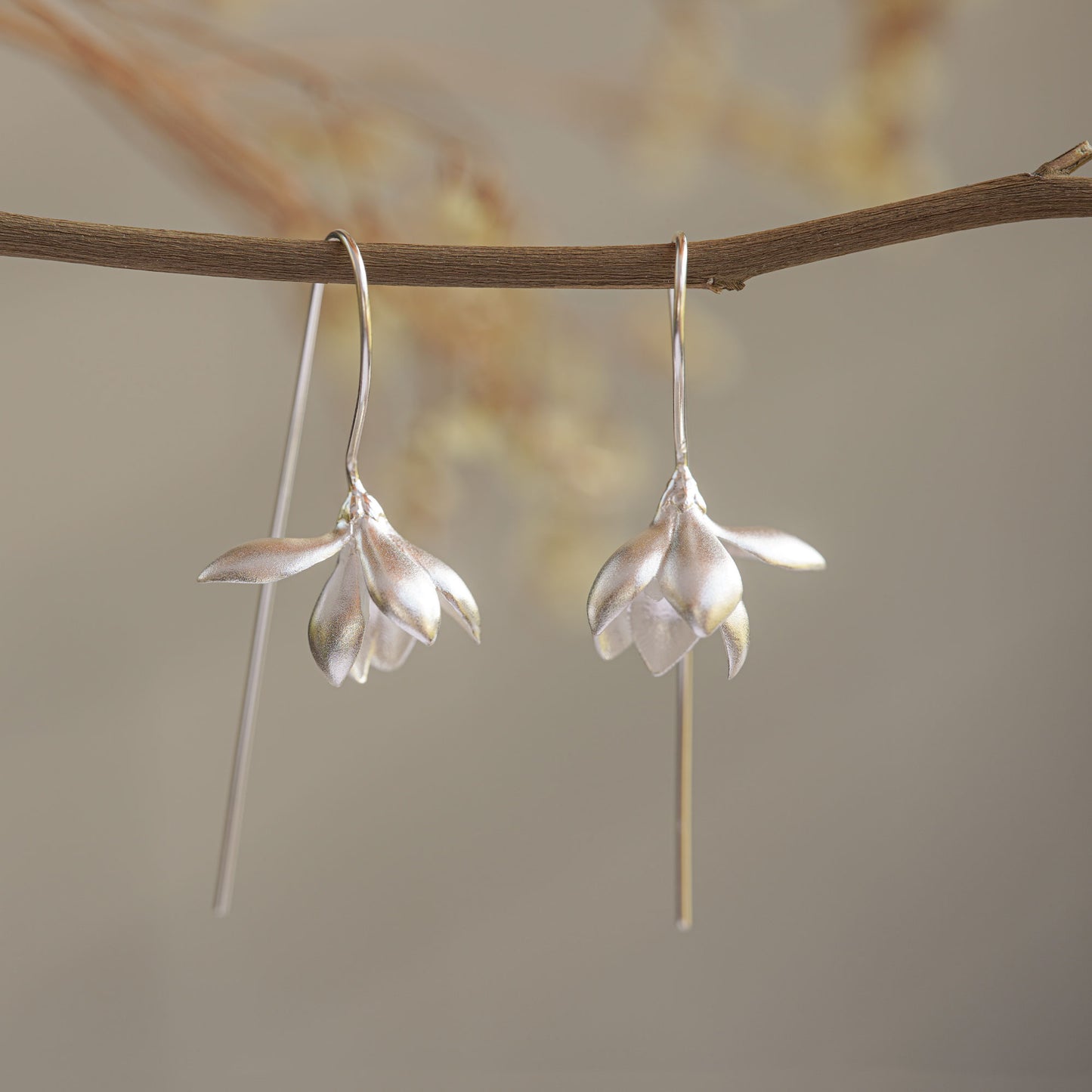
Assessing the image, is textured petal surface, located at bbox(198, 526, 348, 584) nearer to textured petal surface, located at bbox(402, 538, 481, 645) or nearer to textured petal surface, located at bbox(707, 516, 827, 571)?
textured petal surface, located at bbox(402, 538, 481, 645)

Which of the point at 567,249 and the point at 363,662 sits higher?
the point at 567,249

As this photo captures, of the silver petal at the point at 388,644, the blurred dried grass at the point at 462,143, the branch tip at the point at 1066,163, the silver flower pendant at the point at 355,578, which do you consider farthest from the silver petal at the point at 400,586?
the blurred dried grass at the point at 462,143

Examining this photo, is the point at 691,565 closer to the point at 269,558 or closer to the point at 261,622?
the point at 269,558

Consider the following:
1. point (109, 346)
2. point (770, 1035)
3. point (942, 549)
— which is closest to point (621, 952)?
point (770, 1035)

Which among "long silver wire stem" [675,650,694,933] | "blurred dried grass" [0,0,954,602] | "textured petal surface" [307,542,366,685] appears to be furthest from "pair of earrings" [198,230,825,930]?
"blurred dried grass" [0,0,954,602]

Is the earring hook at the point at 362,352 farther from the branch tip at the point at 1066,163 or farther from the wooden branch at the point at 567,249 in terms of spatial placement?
the branch tip at the point at 1066,163

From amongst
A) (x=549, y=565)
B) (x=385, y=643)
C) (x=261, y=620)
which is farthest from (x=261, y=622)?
(x=549, y=565)
